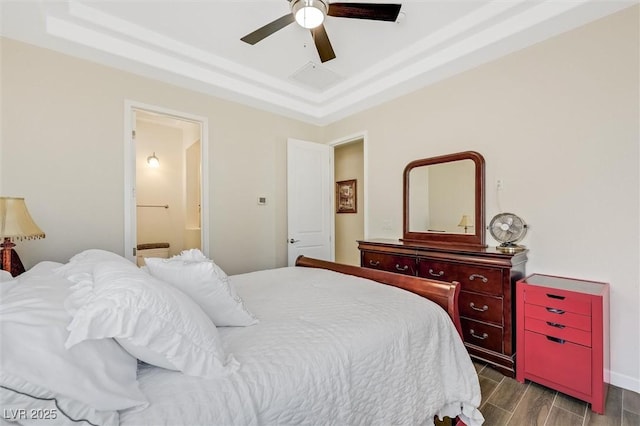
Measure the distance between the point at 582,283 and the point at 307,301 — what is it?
2.00 meters

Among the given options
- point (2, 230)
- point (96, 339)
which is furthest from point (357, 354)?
point (2, 230)

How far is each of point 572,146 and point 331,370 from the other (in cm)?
245

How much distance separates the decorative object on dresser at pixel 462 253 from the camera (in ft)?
7.25

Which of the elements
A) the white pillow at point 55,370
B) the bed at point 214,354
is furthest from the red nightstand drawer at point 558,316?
the white pillow at point 55,370

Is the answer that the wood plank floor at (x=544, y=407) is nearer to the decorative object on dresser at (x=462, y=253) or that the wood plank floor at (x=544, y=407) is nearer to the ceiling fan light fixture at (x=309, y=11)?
the decorative object on dresser at (x=462, y=253)

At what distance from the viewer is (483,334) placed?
231 cm

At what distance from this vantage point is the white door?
385 centimetres

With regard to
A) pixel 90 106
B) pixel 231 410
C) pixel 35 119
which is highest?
pixel 90 106

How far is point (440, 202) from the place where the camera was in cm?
295

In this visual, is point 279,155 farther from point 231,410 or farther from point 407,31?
point 231,410

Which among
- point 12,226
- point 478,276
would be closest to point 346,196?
point 478,276

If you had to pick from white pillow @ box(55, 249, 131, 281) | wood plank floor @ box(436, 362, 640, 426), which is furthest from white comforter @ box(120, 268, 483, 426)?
white pillow @ box(55, 249, 131, 281)

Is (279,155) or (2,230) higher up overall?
(279,155)

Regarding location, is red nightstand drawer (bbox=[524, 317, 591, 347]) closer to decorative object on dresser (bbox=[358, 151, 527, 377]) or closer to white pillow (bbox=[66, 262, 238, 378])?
decorative object on dresser (bbox=[358, 151, 527, 377])
